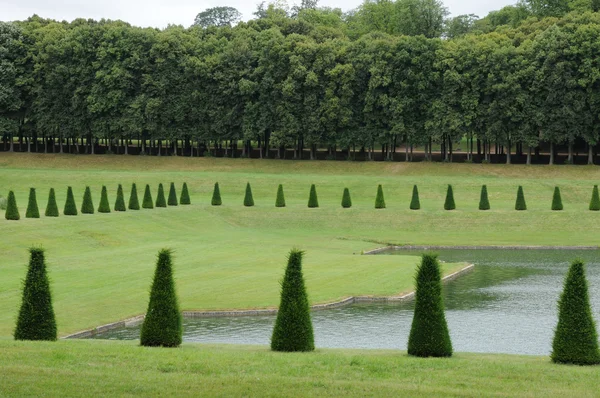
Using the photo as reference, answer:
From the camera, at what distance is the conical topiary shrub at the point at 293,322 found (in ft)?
52.9

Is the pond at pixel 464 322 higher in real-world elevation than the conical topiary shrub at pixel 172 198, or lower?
lower

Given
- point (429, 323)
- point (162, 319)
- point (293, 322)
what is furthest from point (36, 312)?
point (429, 323)

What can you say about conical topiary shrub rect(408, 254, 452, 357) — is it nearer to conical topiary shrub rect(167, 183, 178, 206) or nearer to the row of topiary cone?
the row of topiary cone

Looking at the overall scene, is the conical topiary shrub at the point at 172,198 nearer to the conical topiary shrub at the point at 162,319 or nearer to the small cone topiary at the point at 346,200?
the small cone topiary at the point at 346,200

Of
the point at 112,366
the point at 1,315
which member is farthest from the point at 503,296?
the point at 112,366

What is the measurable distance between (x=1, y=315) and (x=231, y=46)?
193ft

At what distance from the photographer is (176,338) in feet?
54.3

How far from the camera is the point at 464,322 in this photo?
2317cm

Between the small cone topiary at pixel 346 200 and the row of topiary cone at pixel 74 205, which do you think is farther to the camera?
the small cone topiary at pixel 346 200

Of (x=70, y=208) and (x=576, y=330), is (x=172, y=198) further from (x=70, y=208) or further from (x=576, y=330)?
(x=576, y=330)

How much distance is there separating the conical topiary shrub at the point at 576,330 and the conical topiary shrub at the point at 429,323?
1.84m

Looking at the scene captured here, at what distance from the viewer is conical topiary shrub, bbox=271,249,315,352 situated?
52.9ft

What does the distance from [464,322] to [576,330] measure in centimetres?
812

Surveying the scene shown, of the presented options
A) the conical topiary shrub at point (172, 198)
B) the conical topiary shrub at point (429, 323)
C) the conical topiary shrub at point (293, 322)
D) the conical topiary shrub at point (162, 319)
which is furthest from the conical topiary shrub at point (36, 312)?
the conical topiary shrub at point (172, 198)
